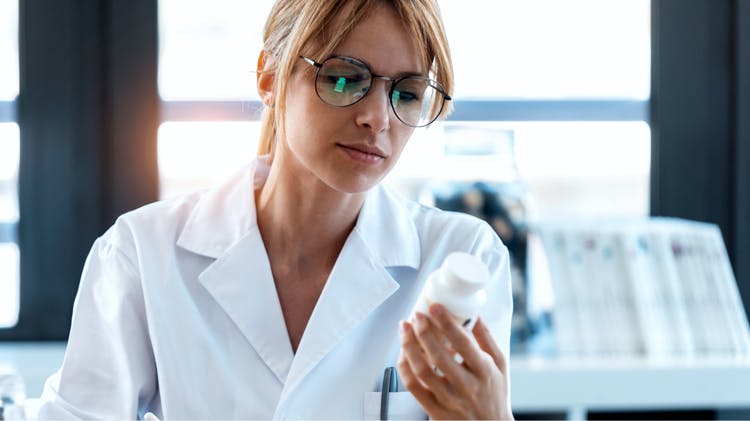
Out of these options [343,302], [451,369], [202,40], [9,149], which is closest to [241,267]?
[343,302]

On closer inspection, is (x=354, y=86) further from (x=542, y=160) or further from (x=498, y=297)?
(x=542, y=160)

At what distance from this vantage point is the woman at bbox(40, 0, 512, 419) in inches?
48.5

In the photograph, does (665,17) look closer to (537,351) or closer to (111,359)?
(537,351)

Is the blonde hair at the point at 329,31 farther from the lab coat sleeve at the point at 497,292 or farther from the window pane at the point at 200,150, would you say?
the window pane at the point at 200,150

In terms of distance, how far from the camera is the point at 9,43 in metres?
2.12

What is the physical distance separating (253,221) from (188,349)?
25cm

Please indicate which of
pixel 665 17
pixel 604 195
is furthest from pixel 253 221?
pixel 665 17

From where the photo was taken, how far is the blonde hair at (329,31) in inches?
48.4

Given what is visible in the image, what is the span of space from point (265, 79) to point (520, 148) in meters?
1.04

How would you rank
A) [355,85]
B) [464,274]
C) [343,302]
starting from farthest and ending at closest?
[343,302] < [355,85] < [464,274]

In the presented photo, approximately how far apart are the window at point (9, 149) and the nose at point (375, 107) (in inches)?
51.4

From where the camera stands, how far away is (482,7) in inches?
86.4

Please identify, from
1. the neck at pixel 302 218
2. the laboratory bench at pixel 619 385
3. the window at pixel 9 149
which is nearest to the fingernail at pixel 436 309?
the neck at pixel 302 218

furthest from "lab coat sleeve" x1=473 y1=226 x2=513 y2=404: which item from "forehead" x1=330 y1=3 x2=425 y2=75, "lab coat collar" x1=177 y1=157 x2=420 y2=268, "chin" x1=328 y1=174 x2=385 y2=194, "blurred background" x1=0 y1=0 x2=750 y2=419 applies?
"blurred background" x1=0 y1=0 x2=750 y2=419
